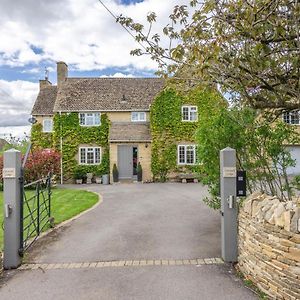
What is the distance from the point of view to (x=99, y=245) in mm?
8031

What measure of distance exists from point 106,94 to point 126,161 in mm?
6090

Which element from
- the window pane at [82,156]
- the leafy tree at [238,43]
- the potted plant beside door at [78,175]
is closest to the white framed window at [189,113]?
the window pane at [82,156]

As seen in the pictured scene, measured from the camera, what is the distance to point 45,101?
2902 centimetres

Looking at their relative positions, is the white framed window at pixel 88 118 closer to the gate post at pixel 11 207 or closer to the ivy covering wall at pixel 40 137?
the ivy covering wall at pixel 40 137

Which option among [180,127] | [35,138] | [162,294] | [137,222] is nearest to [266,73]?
[162,294]

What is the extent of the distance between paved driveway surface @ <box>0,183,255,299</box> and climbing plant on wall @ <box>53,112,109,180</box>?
14.5 m

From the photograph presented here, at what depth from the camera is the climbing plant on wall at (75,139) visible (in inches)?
1048

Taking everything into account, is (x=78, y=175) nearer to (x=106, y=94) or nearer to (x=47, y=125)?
(x=47, y=125)

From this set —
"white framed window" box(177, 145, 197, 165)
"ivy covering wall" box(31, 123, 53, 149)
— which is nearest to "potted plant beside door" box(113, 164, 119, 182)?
"white framed window" box(177, 145, 197, 165)

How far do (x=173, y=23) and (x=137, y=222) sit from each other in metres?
6.41

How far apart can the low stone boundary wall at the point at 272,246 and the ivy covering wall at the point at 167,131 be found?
784 inches

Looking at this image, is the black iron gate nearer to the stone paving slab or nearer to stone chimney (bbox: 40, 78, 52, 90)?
the stone paving slab

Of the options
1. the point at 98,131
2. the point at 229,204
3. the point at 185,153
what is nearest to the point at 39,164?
the point at 98,131

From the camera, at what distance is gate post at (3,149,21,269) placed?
654 cm
